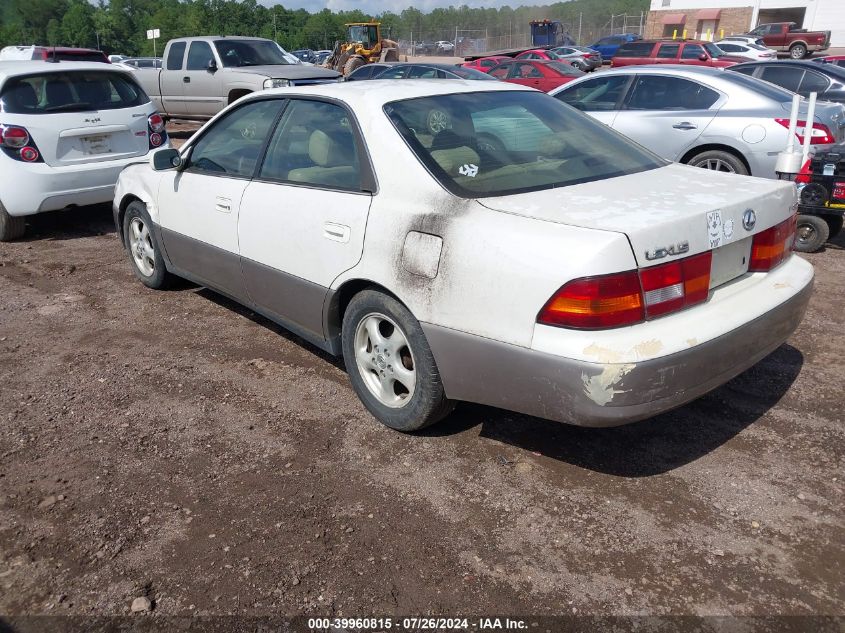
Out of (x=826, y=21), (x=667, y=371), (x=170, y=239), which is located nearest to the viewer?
(x=667, y=371)

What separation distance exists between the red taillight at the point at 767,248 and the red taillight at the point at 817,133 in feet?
14.1

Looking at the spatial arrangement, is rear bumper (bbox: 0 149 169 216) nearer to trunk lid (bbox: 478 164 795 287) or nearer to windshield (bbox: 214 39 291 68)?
trunk lid (bbox: 478 164 795 287)

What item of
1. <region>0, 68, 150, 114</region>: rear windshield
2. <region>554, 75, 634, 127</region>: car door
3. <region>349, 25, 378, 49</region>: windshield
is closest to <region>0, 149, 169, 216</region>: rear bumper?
<region>0, 68, 150, 114</region>: rear windshield

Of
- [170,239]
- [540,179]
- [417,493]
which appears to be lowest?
[417,493]

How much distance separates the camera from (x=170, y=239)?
5.07m

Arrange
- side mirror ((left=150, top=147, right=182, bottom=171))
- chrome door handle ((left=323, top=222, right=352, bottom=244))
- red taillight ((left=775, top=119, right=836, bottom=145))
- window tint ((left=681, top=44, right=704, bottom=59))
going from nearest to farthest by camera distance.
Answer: chrome door handle ((left=323, top=222, right=352, bottom=244))
side mirror ((left=150, top=147, right=182, bottom=171))
red taillight ((left=775, top=119, right=836, bottom=145))
window tint ((left=681, top=44, right=704, bottom=59))

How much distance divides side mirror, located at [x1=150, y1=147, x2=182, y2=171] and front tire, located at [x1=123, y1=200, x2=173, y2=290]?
2.18ft

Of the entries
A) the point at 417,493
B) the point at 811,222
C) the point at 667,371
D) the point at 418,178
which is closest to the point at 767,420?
the point at 667,371

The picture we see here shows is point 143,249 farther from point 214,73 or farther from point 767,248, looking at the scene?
point 214,73

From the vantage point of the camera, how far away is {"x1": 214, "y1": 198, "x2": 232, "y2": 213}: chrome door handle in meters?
4.36

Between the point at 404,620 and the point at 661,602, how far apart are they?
2.93ft

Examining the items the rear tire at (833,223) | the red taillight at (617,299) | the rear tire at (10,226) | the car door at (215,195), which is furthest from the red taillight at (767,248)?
the rear tire at (10,226)

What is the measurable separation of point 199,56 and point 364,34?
24517 millimetres

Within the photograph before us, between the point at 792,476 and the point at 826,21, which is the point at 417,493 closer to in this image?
the point at 792,476
